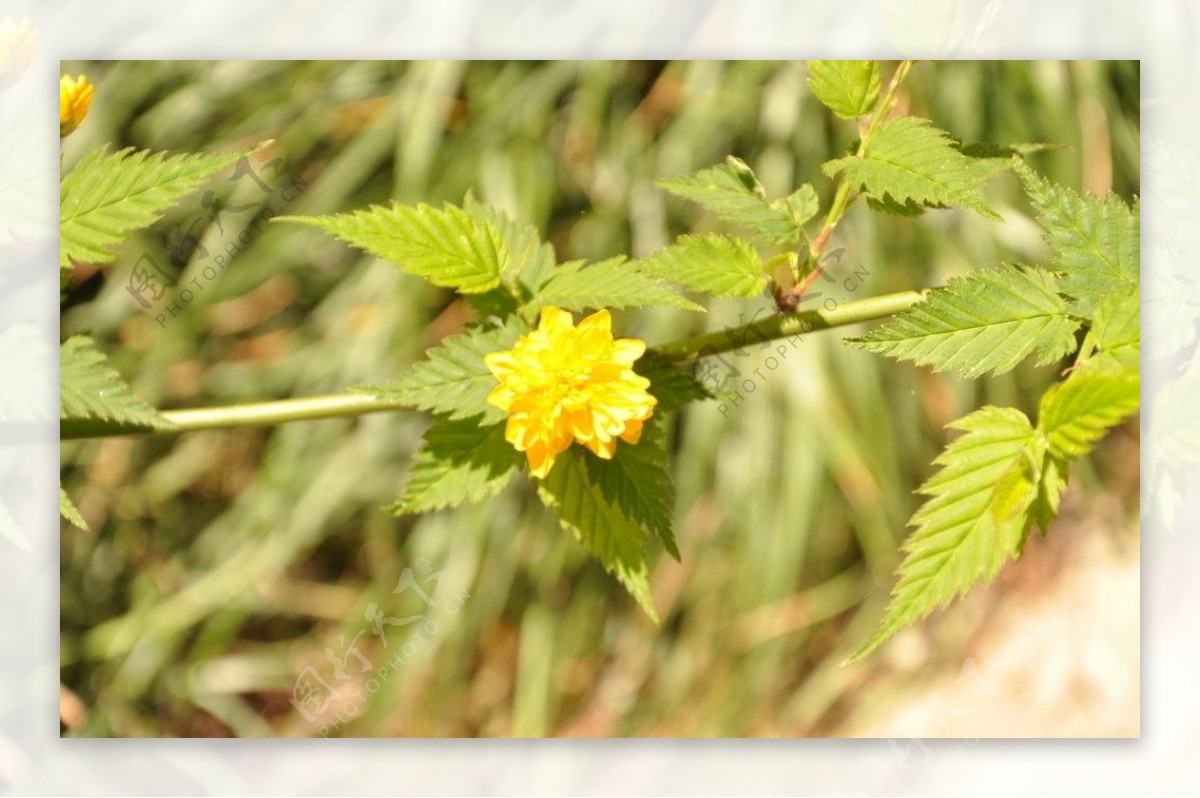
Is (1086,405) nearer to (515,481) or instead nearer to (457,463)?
(457,463)

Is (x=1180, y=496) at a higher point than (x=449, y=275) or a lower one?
lower

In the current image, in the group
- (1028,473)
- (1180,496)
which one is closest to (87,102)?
(1028,473)

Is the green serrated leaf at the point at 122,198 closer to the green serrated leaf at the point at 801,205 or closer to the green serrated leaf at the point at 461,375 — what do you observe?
the green serrated leaf at the point at 461,375

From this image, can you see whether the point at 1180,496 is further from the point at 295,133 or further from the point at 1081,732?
the point at 295,133

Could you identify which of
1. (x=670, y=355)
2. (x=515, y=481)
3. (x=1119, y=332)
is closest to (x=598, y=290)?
(x=670, y=355)

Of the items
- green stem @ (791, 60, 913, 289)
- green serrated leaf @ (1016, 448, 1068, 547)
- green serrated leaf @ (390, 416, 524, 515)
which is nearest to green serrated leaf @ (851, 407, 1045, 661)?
green serrated leaf @ (1016, 448, 1068, 547)

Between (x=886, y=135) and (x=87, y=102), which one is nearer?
(x=886, y=135)

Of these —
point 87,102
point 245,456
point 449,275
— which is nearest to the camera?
point 449,275
